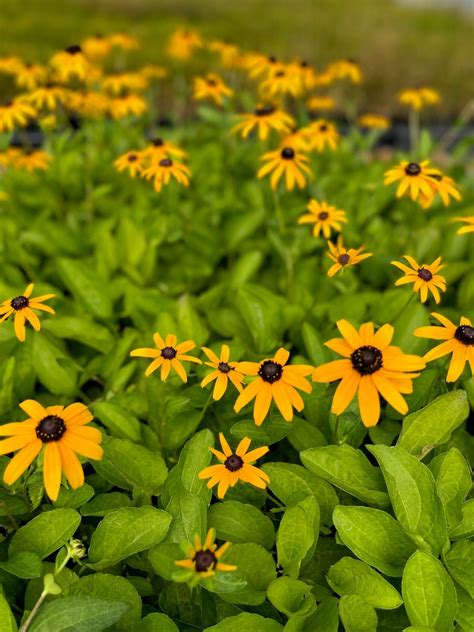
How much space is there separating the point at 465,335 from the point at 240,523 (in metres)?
0.69

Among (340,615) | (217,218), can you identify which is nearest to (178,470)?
(340,615)

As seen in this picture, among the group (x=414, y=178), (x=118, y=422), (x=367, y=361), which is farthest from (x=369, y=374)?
(x=414, y=178)

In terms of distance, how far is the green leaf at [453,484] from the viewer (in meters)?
1.50

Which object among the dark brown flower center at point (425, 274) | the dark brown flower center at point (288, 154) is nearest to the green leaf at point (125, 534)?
the dark brown flower center at point (425, 274)

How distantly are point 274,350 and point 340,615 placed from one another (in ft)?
3.25

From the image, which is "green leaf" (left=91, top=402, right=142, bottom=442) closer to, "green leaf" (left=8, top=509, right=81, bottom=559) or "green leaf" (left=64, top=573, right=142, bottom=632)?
"green leaf" (left=8, top=509, right=81, bottom=559)

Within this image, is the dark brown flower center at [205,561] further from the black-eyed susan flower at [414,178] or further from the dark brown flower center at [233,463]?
the black-eyed susan flower at [414,178]

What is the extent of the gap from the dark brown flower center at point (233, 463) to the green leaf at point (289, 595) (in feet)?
0.81

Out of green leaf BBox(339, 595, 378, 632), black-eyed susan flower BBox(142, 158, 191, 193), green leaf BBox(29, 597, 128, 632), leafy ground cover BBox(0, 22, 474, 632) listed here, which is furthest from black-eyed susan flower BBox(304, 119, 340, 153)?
green leaf BBox(29, 597, 128, 632)

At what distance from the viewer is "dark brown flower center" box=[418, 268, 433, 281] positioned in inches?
64.6

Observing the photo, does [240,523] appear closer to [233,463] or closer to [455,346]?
[233,463]

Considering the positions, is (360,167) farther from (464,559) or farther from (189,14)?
(189,14)

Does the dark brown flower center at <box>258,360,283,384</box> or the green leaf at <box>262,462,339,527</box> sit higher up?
the dark brown flower center at <box>258,360,283,384</box>

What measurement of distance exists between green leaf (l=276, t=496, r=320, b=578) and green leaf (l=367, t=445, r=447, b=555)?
195 mm
